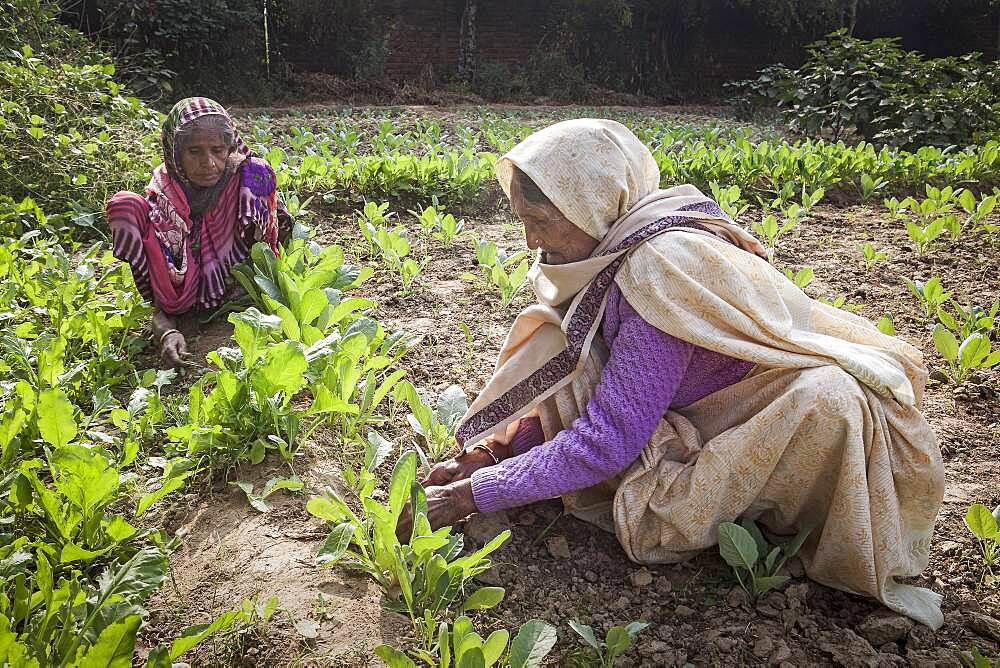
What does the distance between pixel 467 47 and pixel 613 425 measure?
48.8 feet

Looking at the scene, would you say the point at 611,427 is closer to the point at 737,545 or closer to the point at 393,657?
the point at 737,545

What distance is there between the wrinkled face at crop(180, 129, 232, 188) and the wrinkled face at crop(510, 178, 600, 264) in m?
1.63

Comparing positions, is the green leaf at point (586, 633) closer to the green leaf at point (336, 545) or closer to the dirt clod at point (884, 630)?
Answer: the green leaf at point (336, 545)

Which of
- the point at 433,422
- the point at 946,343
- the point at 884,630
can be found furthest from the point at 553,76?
the point at 884,630

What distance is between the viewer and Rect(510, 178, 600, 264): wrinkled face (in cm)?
203

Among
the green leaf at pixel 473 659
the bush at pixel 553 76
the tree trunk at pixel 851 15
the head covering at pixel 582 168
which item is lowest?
the bush at pixel 553 76

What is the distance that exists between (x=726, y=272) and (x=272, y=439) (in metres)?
1.33

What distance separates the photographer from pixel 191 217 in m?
3.37

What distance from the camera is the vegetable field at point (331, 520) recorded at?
177 cm

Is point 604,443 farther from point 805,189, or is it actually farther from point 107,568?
point 805,189

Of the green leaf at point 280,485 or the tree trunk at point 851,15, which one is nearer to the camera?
the green leaf at point 280,485

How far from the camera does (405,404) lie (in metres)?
2.91

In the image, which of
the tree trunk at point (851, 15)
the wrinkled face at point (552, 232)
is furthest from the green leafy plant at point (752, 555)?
the tree trunk at point (851, 15)

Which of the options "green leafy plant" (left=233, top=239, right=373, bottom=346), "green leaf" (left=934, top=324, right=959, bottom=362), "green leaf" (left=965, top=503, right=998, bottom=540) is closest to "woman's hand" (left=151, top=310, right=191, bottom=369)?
"green leafy plant" (left=233, top=239, right=373, bottom=346)
